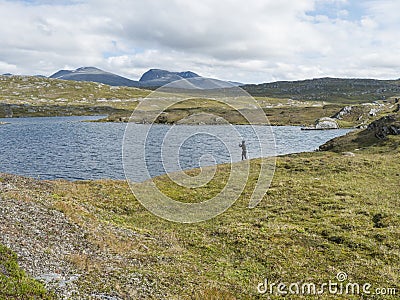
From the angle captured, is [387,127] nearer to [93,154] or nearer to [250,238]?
[250,238]

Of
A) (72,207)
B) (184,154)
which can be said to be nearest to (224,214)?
(72,207)

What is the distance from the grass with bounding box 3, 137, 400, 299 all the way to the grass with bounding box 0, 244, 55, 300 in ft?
8.88

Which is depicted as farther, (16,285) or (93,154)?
(93,154)

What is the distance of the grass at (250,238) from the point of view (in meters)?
19.3

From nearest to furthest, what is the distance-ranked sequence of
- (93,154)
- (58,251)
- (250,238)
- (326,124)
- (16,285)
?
(16,285) → (58,251) → (250,238) → (93,154) → (326,124)

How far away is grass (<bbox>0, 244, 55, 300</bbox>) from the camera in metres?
14.1

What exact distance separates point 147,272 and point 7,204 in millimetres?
13238

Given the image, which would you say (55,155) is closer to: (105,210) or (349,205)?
(105,210)

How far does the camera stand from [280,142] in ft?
404

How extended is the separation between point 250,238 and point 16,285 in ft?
56.3

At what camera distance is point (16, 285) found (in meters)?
14.6

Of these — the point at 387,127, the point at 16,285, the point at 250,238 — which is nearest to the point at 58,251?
the point at 16,285

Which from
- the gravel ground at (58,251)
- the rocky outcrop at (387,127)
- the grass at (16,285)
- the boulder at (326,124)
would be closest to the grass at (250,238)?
the gravel ground at (58,251)

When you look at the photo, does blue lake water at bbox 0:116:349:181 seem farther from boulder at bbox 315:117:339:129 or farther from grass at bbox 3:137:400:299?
boulder at bbox 315:117:339:129
